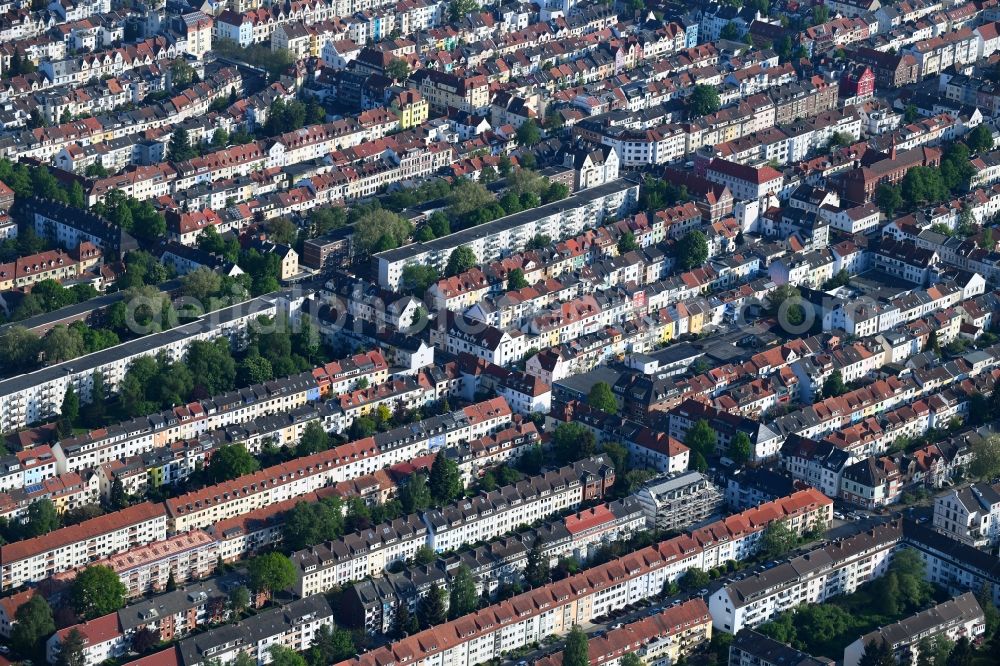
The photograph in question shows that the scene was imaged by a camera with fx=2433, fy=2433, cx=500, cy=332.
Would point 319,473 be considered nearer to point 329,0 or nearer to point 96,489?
point 96,489

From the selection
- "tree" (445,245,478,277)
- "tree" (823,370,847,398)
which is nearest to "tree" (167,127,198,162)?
"tree" (445,245,478,277)

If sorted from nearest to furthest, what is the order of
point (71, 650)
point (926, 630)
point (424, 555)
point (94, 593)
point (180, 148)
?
point (71, 650), point (94, 593), point (926, 630), point (424, 555), point (180, 148)

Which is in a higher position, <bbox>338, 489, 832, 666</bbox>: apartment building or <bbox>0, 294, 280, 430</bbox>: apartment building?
<bbox>0, 294, 280, 430</bbox>: apartment building

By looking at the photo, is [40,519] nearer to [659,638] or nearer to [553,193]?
[659,638]

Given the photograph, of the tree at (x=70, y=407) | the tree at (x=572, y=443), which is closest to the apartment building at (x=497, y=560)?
the tree at (x=572, y=443)

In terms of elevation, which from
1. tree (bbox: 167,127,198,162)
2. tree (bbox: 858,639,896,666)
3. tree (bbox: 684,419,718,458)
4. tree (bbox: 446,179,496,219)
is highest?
tree (bbox: 167,127,198,162)

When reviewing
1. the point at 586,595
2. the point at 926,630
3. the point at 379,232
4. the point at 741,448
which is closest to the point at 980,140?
the point at 379,232

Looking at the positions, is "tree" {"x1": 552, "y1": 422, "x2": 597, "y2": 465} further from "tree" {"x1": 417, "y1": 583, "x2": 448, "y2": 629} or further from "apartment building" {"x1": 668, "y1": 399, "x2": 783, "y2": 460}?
"tree" {"x1": 417, "y1": 583, "x2": 448, "y2": 629}
